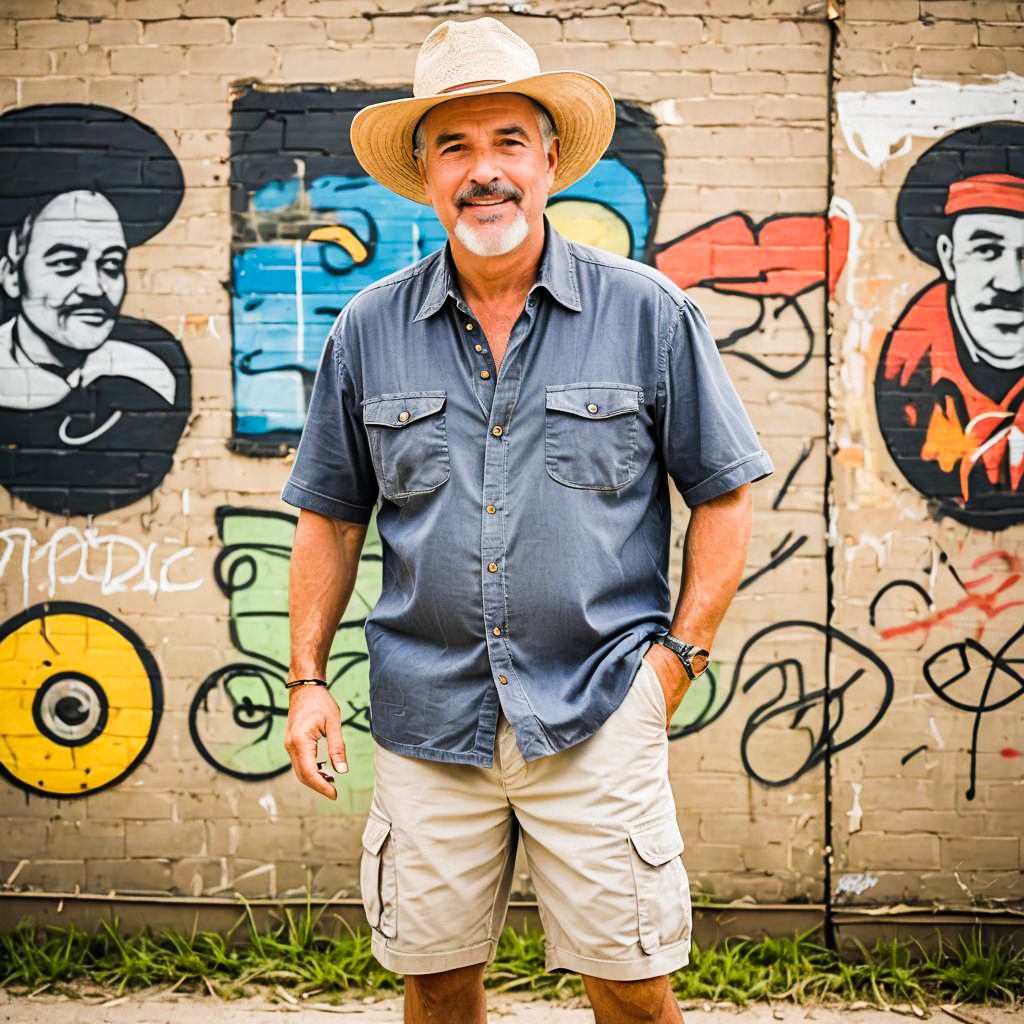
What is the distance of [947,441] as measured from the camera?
3.61 m

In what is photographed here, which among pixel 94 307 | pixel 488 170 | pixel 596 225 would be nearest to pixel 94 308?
pixel 94 307

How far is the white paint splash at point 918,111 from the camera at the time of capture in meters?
3.55

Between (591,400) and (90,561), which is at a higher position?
(591,400)

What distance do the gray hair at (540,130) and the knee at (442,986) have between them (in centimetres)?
174

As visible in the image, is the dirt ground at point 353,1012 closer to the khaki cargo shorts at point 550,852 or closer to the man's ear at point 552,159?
the khaki cargo shorts at point 550,852

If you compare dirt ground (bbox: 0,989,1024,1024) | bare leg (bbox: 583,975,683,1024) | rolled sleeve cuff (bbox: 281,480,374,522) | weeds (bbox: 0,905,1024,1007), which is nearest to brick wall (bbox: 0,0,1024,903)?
weeds (bbox: 0,905,1024,1007)

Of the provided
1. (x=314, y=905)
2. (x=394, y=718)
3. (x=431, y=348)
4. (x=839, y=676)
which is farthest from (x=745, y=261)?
(x=314, y=905)

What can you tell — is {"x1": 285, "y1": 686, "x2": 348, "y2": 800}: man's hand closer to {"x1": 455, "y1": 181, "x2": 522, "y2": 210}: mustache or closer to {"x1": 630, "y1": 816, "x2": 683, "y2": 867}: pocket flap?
{"x1": 630, "y1": 816, "x2": 683, "y2": 867}: pocket flap

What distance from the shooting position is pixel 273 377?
3.69 meters

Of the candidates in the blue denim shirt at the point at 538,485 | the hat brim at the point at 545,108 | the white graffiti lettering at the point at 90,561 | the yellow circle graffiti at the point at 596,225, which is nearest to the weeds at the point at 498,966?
the white graffiti lettering at the point at 90,561

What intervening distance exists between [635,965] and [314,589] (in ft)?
3.40

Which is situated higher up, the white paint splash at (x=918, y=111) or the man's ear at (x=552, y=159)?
the white paint splash at (x=918, y=111)

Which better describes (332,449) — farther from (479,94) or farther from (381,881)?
(381,881)

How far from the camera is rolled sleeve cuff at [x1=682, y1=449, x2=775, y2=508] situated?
7.31 ft
